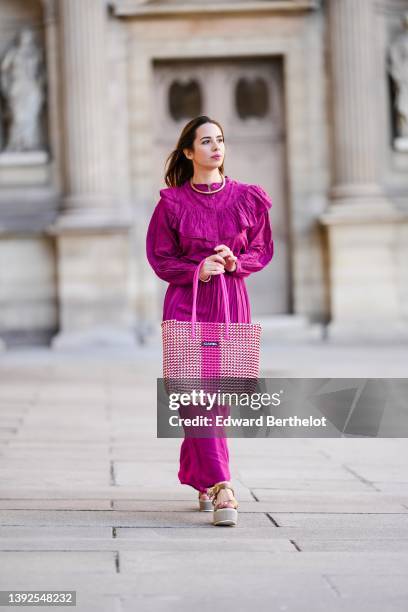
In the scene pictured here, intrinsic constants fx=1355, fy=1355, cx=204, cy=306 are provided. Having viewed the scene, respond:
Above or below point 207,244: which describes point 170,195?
above

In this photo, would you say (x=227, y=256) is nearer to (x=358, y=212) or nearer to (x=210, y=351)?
(x=210, y=351)

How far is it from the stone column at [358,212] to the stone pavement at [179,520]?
19.6 feet

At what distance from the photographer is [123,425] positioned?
9.73 m

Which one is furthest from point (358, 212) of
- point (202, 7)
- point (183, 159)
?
point (183, 159)

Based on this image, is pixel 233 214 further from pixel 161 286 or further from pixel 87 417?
pixel 161 286

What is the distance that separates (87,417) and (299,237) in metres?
7.40

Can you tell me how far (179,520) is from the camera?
19.4 feet

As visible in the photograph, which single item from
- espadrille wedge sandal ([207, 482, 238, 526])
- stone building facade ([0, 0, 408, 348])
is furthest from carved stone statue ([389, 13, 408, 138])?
espadrille wedge sandal ([207, 482, 238, 526])

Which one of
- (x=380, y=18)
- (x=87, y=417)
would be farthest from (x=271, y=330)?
(x=87, y=417)

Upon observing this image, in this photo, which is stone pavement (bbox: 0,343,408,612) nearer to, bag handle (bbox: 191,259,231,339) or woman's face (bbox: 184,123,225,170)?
bag handle (bbox: 191,259,231,339)

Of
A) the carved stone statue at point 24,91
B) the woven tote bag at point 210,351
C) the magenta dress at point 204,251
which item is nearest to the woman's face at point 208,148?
the magenta dress at point 204,251

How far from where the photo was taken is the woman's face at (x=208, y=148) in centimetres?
596

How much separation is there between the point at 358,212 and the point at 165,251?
1071 centimetres

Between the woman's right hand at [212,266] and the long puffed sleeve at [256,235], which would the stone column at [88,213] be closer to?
the long puffed sleeve at [256,235]
